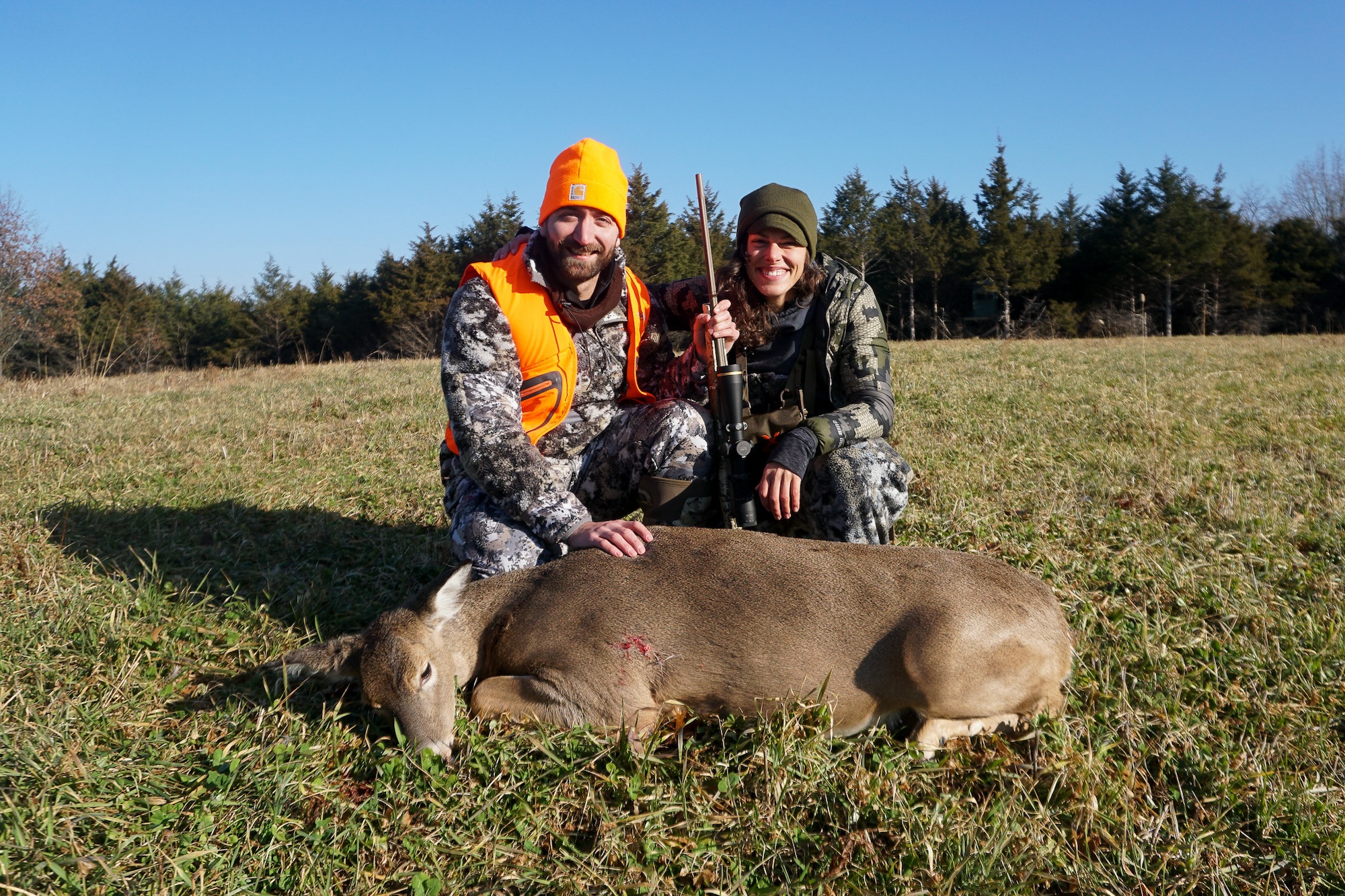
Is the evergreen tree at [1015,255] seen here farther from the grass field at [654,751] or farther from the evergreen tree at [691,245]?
the grass field at [654,751]

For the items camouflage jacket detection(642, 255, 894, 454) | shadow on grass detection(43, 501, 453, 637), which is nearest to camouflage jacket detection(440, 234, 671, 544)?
camouflage jacket detection(642, 255, 894, 454)

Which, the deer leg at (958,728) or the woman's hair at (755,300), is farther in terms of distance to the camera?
the woman's hair at (755,300)

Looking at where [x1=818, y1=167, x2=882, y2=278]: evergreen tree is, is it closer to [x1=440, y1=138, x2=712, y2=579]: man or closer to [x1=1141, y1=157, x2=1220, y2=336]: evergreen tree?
[x1=1141, y1=157, x2=1220, y2=336]: evergreen tree

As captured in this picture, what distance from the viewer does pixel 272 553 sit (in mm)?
5090

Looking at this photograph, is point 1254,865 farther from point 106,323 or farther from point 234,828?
point 106,323

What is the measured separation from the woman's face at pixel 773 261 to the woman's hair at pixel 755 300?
0.12 feet

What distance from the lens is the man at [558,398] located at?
4.16 meters

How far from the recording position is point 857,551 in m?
3.49

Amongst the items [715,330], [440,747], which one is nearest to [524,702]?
[440,747]

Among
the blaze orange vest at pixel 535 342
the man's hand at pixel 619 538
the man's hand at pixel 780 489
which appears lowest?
the man's hand at pixel 619 538

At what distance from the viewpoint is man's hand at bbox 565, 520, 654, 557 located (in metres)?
3.63

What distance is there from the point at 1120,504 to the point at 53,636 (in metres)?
5.72

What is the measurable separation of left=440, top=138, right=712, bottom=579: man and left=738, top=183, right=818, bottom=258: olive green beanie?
2.10ft

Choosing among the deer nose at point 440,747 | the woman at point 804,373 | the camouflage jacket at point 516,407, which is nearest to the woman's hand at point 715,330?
the woman at point 804,373
